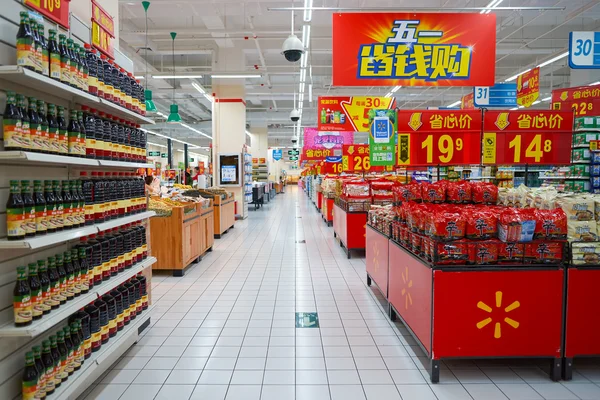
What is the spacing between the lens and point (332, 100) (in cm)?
982

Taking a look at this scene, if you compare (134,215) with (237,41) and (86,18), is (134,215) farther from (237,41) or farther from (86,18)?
(237,41)

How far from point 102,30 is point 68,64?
1.16 metres

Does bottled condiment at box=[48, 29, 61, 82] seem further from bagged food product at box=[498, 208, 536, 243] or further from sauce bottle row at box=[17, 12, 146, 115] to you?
bagged food product at box=[498, 208, 536, 243]

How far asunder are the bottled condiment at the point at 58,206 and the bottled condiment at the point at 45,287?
0.81 feet

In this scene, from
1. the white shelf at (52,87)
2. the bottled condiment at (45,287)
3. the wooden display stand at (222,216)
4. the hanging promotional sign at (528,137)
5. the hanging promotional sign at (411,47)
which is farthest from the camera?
the wooden display stand at (222,216)

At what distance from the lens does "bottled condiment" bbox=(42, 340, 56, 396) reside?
7.71 feet

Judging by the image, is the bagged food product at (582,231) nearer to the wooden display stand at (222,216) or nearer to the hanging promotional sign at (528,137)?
the hanging promotional sign at (528,137)

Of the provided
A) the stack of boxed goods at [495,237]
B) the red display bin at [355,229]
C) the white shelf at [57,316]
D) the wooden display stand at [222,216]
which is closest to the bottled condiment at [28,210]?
the white shelf at [57,316]

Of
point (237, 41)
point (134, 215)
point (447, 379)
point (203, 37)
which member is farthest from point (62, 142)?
point (237, 41)

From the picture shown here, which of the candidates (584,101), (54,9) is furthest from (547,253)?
(584,101)

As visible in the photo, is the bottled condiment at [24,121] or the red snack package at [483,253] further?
the red snack package at [483,253]

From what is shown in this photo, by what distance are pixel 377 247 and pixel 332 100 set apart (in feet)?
18.5

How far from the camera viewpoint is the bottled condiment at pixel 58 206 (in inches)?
96.8

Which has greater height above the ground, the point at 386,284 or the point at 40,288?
the point at 40,288
